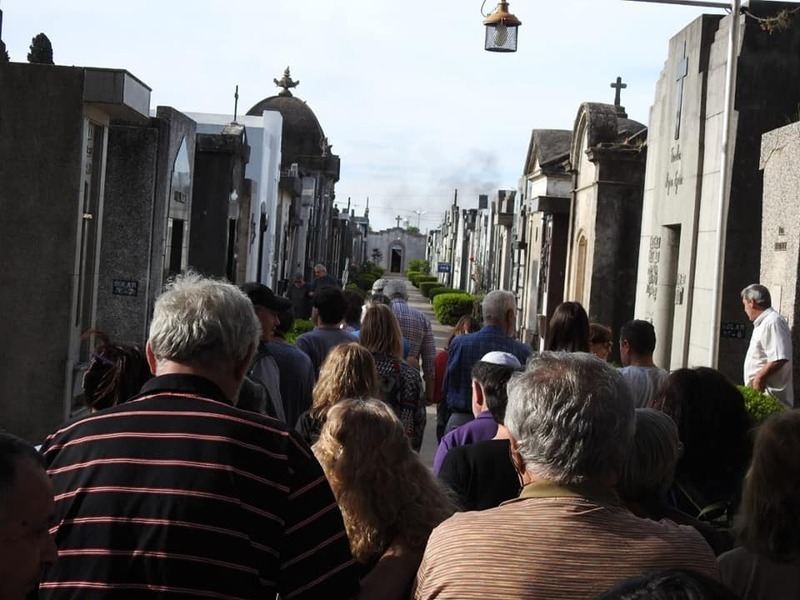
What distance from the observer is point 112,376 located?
12.8 feet

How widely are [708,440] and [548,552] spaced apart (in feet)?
5.50

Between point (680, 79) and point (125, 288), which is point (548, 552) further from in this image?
point (680, 79)

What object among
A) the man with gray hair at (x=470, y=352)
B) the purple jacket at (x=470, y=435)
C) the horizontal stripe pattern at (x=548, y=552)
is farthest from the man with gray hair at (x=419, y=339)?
the horizontal stripe pattern at (x=548, y=552)

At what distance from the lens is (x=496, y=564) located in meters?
2.58

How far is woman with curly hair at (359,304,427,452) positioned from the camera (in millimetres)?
6254

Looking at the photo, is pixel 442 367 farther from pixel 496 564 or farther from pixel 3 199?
pixel 496 564

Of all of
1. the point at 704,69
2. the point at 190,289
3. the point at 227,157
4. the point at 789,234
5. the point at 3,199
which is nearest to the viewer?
the point at 190,289

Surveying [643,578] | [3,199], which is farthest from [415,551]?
[3,199]

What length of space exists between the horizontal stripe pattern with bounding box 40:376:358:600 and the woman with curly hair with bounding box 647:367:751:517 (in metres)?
1.67

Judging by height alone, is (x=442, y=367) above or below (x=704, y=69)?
below

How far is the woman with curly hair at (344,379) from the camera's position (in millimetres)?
4824

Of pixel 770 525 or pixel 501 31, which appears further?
pixel 501 31

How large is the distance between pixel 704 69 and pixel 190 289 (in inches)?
394

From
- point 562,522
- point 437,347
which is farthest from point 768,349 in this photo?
point 437,347
